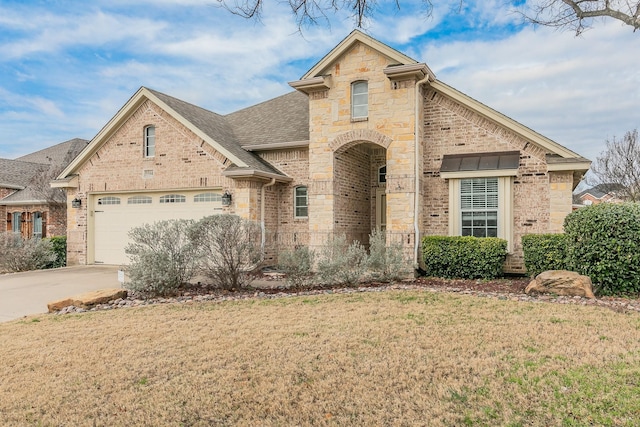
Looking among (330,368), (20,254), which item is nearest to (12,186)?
(20,254)

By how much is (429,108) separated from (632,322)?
835 centimetres

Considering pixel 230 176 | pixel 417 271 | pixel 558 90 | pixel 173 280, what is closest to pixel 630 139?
pixel 558 90

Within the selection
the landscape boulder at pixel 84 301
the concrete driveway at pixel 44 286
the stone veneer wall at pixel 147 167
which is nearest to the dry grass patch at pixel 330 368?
the landscape boulder at pixel 84 301

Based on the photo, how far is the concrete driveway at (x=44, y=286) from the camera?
918 cm

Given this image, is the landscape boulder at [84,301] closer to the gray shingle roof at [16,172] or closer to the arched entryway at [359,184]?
the arched entryway at [359,184]

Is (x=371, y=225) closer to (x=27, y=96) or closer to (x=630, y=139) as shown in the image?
(x=27, y=96)

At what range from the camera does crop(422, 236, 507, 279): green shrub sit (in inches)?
454

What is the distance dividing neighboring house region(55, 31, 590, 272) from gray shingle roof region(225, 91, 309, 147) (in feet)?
0.30

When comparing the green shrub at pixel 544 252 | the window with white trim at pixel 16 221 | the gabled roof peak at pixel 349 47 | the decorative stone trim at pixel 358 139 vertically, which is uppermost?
the gabled roof peak at pixel 349 47

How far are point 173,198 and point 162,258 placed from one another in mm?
6246

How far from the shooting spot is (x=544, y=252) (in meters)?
10.9

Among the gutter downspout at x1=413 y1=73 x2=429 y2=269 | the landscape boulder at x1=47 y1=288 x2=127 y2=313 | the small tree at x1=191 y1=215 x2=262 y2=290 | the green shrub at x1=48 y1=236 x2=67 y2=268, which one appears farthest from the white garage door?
the gutter downspout at x1=413 y1=73 x2=429 y2=269

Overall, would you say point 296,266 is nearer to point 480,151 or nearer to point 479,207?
point 479,207

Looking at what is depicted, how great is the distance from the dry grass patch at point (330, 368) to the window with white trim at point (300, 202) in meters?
7.75
